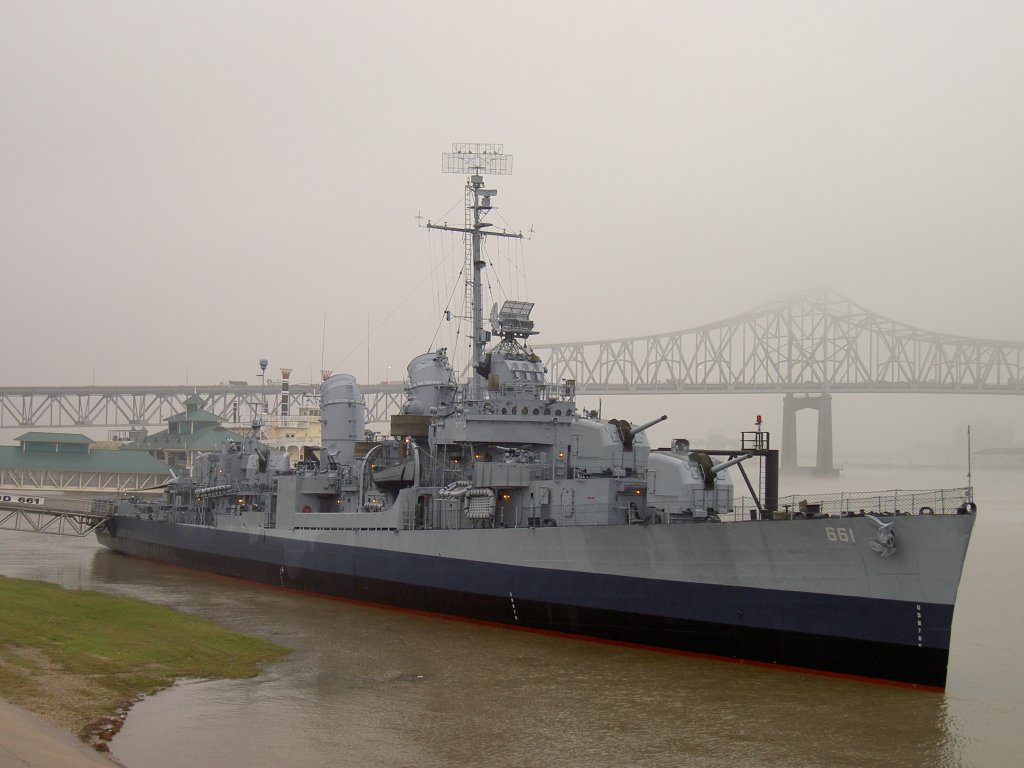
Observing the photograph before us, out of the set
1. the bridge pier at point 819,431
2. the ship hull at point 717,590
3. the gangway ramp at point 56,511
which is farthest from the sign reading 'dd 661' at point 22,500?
the bridge pier at point 819,431

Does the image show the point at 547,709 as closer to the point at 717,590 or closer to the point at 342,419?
the point at 717,590

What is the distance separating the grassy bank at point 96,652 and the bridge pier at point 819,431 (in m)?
62.8

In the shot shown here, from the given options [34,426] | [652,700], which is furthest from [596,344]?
[652,700]

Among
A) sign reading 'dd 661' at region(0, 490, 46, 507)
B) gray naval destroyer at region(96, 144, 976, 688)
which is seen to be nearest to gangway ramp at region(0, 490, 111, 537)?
sign reading 'dd 661' at region(0, 490, 46, 507)

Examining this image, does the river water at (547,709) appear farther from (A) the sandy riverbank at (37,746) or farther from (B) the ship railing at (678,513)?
(B) the ship railing at (678,513)

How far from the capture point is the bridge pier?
259 feet

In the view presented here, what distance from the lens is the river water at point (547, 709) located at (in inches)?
570

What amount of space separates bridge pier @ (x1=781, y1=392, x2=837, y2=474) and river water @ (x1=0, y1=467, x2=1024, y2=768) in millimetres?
55573

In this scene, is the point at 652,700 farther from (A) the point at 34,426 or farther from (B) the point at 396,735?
(A) the point at 34,426

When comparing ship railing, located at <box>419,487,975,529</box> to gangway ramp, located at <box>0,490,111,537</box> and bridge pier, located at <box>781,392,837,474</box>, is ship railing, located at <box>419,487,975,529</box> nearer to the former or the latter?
gangway ramp, located at <box>0,490,111,537</box>

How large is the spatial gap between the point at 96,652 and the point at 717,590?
1172 centimetres

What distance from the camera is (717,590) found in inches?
783

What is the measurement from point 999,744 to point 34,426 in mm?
123607

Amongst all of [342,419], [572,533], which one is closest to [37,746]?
[572,533]
